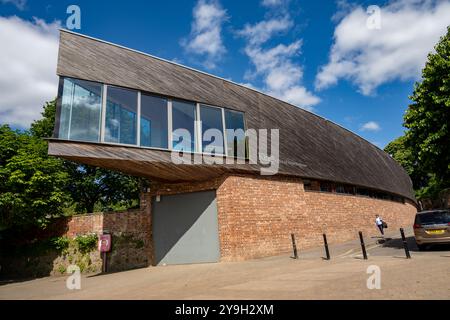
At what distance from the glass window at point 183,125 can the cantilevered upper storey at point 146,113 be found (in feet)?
0.13

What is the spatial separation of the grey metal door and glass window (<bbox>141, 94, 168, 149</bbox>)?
291cm

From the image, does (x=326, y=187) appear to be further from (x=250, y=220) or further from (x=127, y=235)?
(x=127, y=235)

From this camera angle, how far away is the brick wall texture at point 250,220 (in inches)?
460

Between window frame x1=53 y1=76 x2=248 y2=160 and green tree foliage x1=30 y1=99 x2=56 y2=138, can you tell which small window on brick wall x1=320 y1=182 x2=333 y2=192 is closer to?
window frame x1=53 y1=76 x2=248 y2=160

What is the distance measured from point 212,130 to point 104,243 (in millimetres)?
7281

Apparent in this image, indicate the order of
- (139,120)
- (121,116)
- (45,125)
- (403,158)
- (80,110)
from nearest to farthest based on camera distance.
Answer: (80,110) < (121,116) < (139,120) < (45,125) < (403,158)

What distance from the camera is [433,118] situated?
35.7 feet

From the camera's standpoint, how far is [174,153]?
1072cm

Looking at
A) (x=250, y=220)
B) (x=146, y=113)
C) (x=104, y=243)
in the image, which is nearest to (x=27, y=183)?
(x=104, y=243)

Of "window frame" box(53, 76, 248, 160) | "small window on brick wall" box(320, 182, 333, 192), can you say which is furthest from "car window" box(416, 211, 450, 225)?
"window frame" box(53, 76, 248, 160)

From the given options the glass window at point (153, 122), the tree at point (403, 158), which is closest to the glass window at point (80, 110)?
the glass window at point (153, 122)

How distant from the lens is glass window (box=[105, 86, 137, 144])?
9.77 metres
